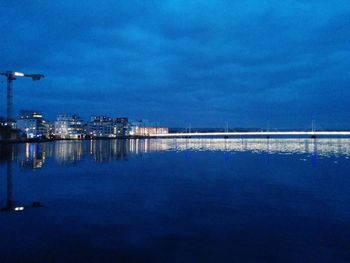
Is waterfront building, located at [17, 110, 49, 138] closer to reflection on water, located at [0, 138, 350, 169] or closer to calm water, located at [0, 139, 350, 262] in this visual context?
reflection on water, located at [0, 138, 350, 169]

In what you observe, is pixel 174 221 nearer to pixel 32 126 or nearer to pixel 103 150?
pixel 103 150

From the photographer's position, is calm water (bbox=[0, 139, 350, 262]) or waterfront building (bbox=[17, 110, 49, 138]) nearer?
calm water (bbox=[0, 139, 350, 262])

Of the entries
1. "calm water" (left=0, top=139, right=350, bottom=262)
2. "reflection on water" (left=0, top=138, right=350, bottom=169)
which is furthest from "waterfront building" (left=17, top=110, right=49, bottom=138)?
"calm water" (left=0, top=139, right=350, bottom=262)

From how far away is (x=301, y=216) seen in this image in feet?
42.5

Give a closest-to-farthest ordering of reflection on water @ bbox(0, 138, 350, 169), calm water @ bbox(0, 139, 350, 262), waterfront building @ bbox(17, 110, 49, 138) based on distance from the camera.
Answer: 1. calm water @ bbox(0, 139, 350, 262)
2. reflection on water @ bbox(0, 138, 350, 169)
3. waterfront building @ bbox(17, 110, 49, 138)

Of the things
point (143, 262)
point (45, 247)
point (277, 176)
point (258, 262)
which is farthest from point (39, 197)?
point (277, 176)

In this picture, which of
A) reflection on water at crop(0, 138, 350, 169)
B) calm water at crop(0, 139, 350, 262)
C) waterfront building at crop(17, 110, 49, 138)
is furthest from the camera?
waterfront building at crop(17, 110, 49, 138)

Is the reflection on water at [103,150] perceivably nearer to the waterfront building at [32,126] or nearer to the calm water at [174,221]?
the calm water at [174,221]

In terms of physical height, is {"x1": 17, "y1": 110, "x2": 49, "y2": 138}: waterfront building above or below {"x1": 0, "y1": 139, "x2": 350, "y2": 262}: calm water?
above

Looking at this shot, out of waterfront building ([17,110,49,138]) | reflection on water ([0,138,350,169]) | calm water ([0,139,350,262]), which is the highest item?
waterfront building ([17,110,49,138])

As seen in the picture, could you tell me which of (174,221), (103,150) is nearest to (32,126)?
(103,150)

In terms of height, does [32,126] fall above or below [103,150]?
above

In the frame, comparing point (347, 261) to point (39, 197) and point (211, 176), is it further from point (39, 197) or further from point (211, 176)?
point (211, 176)

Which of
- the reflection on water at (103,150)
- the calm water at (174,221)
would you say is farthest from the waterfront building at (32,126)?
the calm water at (174,221)
